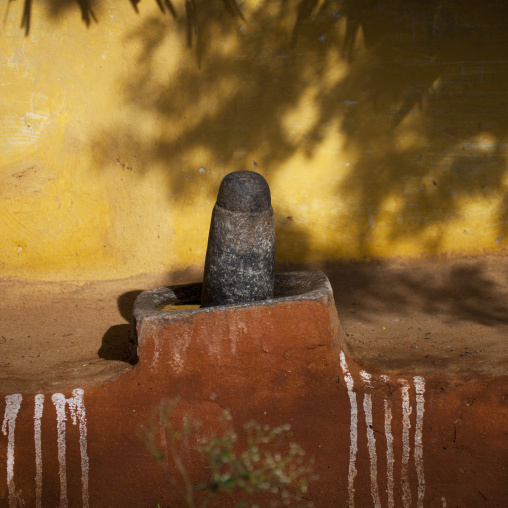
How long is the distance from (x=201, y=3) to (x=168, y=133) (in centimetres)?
116

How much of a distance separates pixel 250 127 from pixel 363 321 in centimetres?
202

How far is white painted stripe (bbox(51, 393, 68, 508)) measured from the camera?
3445mm

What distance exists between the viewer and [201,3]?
16.7 ft

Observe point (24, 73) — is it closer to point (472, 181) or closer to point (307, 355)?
point (307, 355)

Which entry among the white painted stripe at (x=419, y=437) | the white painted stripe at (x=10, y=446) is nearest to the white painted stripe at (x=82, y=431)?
the white painted stripe at (x=10, y=446)

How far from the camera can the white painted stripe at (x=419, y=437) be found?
3579mm

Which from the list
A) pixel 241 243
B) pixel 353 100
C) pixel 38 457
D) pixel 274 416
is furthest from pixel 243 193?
pixel 353 100

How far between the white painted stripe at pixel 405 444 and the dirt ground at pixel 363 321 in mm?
182

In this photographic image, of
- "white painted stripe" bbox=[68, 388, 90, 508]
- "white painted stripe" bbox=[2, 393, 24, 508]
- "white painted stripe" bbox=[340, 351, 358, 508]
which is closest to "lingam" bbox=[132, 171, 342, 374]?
"white painted stripe" bbox=[340, 351, 358, 508]

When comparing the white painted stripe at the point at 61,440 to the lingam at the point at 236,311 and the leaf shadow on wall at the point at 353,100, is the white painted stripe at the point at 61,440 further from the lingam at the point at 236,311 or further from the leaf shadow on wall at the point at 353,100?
the leaf shadow on wall at the point at 353,100

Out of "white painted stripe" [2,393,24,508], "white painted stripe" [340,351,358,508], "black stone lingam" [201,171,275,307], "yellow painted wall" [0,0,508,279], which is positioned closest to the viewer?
"white painted stripe" [2,393,24,508]

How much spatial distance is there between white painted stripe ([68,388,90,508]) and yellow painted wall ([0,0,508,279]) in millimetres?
2128

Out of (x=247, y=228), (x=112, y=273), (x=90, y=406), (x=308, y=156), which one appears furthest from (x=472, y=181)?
(x=90, y=406)

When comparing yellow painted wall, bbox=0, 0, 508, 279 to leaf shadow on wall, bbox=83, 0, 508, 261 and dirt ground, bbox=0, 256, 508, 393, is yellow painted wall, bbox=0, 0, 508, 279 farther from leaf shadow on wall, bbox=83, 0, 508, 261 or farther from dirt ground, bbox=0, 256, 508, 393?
dirt ground, bbox=0, 256, 508, 393
